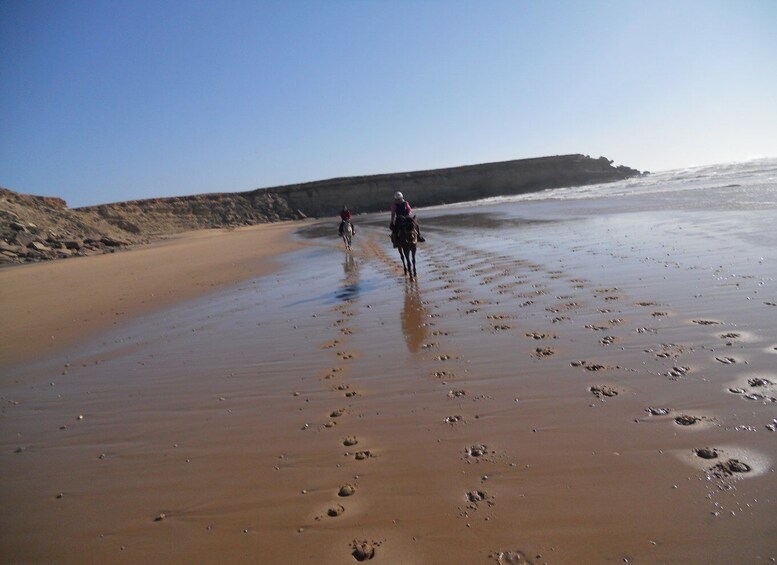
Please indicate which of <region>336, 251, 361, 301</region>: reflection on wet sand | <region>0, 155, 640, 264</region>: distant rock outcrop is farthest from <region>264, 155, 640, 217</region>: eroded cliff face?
<region>336, 251, 361, 301</region>: reflection on wet sand

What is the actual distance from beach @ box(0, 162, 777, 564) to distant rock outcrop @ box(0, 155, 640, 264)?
2472 cm

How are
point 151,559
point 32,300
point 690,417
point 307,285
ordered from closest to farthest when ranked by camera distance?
point 151,559
point 690,417
point 307,285
point 32,300

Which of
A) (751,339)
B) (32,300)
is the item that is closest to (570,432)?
(751,339)

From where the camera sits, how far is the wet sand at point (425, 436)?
233 cm

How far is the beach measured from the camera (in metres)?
2.35

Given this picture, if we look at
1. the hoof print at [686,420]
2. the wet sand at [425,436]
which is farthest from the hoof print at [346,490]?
the hoof print at [686,420]

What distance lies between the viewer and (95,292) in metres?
12.2

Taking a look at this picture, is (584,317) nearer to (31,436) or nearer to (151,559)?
(151,559)

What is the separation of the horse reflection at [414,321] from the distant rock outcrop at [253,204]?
25.7m

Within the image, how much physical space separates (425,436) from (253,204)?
63850mm

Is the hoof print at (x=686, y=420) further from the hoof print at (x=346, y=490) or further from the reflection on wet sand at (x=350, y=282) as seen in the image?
the reflection on wet sand at (x=350, y=282)

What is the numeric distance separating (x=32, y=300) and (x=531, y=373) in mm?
13359

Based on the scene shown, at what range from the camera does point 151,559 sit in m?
2.44

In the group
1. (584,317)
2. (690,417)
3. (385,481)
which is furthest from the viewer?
(584,317)
